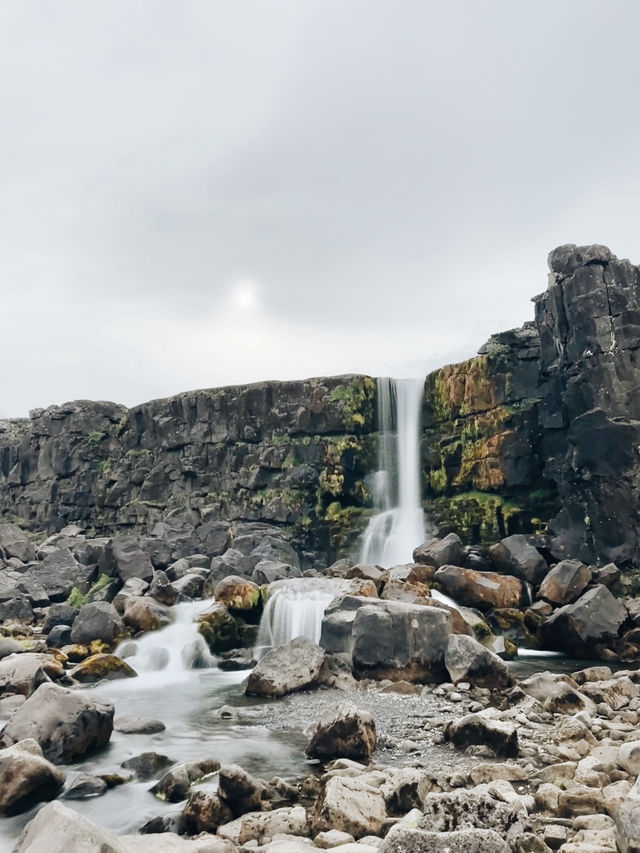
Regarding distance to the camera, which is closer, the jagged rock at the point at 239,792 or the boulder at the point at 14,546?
the jagged rock at the point at 239,792

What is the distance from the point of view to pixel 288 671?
1429 cm

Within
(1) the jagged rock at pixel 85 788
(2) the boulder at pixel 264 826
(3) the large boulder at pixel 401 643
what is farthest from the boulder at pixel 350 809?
(3) the large boulder at pixel 401 643

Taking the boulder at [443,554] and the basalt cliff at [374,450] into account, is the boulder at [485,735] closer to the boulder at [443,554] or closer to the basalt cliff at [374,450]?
the boulder at [443,554]

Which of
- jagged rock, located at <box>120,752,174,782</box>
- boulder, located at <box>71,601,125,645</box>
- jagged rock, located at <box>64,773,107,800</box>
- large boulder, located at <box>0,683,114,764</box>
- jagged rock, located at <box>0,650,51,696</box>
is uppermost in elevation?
large boulder, located at <box>0,683,114,764</box>

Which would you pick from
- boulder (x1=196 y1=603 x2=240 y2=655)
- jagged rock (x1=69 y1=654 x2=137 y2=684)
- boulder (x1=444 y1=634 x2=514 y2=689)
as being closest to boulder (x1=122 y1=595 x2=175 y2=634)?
boulder (x1=196 y1=603 x2=240 y2=655)

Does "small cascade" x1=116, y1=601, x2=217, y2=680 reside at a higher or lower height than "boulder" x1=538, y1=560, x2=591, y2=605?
lower

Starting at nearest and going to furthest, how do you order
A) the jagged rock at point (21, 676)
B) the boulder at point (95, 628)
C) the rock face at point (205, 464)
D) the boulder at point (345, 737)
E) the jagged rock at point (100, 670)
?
1. the boulder at point (345, 737)
2. the jagged rock at point (21, 676)
3. the jagged rock at point (100, 670)
4. the boulder at point (95, 628)
5. the rock face at point (205, 464)

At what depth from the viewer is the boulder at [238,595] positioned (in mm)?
20125

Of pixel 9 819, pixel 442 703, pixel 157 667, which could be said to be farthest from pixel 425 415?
pixel 9 819

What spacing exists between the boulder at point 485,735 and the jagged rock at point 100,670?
31.6 feet

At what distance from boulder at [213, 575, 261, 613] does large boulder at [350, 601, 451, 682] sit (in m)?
6.10

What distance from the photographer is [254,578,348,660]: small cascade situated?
18.7 meters

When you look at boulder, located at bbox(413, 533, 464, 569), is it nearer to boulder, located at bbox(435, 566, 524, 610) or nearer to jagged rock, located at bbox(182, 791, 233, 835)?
boulder, located at bbox(435, 566, 524, 610)

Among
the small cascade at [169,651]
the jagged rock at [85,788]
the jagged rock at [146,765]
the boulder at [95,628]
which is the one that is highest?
the jagged rock at [85,788]
